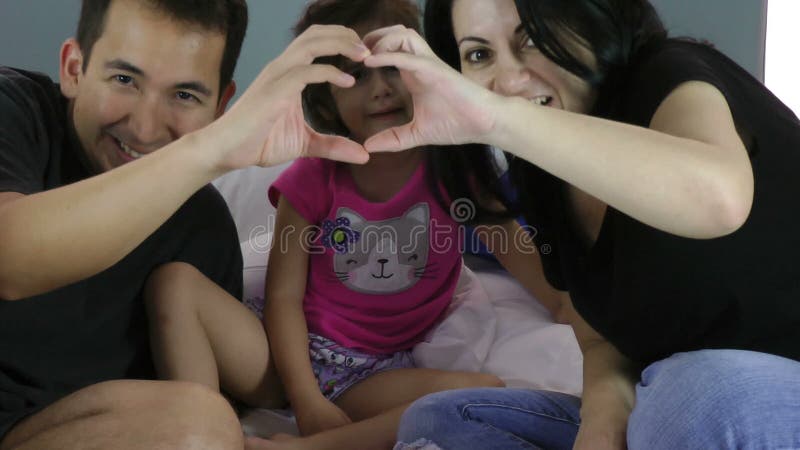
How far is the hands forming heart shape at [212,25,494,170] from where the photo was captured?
2.41 ft

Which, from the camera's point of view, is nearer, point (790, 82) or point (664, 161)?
point (664, 161)

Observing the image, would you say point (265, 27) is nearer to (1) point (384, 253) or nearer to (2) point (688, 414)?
(1) point (384, 253)

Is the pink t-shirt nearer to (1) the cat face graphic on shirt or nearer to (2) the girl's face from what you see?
(1) the cat face graphic on shirt

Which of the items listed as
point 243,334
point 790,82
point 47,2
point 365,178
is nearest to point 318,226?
point 365,178

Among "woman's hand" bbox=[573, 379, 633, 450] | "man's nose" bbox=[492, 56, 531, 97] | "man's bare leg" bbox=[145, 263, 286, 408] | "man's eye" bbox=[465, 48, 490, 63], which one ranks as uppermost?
"man's eye" bbox=[465, 48, 490, 63]

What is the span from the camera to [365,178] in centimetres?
137

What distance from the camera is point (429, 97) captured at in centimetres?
77

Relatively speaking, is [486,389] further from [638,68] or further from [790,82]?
[790,82]

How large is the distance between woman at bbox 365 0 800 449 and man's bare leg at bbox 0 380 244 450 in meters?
0.24

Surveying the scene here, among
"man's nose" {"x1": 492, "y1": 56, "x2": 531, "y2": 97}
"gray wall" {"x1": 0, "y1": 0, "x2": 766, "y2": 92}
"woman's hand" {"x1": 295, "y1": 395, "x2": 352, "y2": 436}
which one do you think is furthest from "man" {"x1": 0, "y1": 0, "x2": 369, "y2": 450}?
"gray wall" {"x1": 0, "y1": 0, "x2": 766, "y2": 92}

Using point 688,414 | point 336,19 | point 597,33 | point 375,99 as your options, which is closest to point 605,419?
point 688,414

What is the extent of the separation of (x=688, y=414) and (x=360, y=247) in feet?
2.48

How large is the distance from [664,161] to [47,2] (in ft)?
5.34

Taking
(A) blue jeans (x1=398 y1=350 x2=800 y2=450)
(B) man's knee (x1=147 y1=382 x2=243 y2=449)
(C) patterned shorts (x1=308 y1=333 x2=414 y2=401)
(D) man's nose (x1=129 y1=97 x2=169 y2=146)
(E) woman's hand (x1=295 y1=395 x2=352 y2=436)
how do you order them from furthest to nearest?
(C) patterned shorts (x1=308 y1=333 x2=414 y2=401) < (E) woman's hand (x1=295 y1=395 x2=352 y2=436) < (D) man's nose (x1=129 y1=97 x2=169 y2=146) < (B) man's knee (x1=147 y1=382 x2=243 y2=449) < (A) blue jeans (x1=398 y1=350 x2=800 y2=450)
